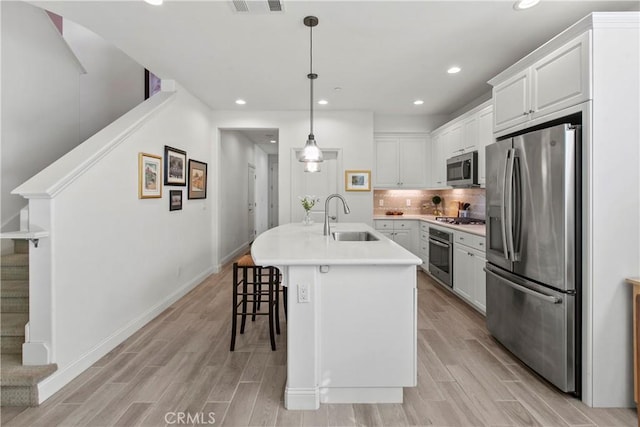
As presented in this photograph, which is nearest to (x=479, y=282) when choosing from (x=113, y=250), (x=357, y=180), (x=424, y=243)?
(x=424, y=243)

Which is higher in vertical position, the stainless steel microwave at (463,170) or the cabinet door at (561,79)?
the cabinet door at (561,79)

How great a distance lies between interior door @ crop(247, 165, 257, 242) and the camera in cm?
779

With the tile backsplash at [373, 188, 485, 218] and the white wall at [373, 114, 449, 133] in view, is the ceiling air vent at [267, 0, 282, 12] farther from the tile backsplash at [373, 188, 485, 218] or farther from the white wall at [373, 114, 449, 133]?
the tile backsplash at [373, 188, 485, 218]

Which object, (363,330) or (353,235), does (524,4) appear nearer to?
(353,235)

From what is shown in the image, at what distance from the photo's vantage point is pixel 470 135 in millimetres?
4238

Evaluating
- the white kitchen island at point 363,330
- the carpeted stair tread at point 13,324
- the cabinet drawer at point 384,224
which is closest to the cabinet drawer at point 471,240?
the cabinet drawer at point 384,224

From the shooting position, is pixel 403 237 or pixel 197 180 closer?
pixel 197 180

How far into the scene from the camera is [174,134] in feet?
12.7

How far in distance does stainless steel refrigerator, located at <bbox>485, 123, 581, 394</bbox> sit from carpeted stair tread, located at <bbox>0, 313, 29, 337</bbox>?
3629 mm

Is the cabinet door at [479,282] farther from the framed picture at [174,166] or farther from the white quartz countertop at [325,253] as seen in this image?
the framed picture at [174,166]

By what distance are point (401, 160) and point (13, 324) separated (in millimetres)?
5279

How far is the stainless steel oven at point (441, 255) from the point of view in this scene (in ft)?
13.1

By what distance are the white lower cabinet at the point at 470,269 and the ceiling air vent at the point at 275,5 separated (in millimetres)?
2796

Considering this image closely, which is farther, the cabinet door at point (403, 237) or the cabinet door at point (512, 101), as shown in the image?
the cabinet door at point (403, 237)
